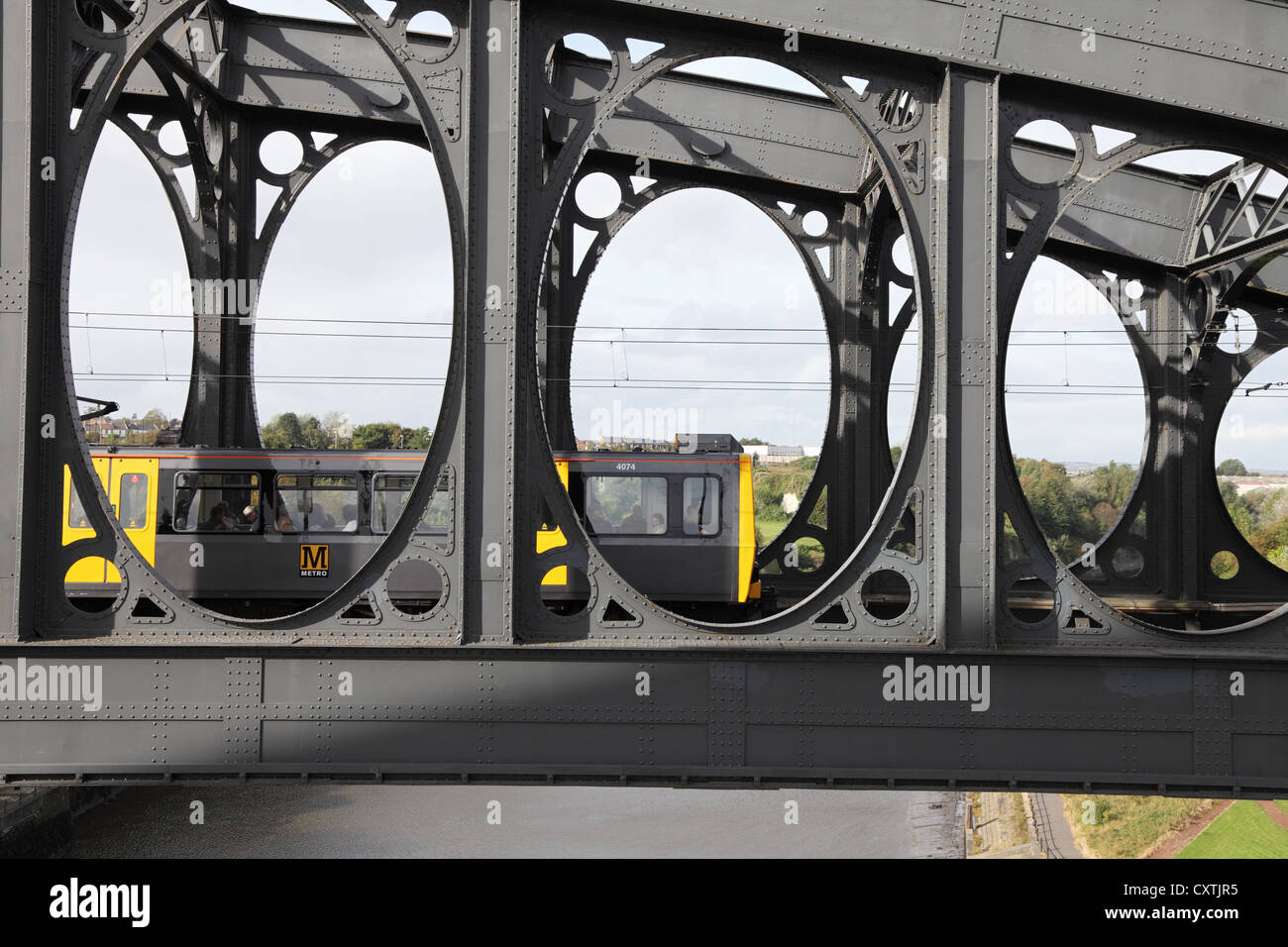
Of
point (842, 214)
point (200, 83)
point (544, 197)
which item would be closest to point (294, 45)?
point (200, 83)

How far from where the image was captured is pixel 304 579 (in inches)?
515

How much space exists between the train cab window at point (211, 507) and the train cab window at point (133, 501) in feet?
0.42

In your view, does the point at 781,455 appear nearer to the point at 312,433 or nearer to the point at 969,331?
the point at 312,433

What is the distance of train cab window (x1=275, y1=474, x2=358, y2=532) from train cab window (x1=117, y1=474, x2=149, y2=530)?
1945 millimetres

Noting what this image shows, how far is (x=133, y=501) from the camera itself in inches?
519

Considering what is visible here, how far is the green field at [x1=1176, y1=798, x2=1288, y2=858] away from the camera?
20594 mm

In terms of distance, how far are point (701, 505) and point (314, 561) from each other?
559 centimetres

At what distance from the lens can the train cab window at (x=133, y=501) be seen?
1314cm

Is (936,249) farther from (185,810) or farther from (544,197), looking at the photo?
(185,810)

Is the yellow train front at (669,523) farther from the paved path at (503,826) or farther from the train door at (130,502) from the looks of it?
the paved path at (503,826)

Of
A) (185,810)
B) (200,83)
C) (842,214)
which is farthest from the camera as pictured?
(185,810)

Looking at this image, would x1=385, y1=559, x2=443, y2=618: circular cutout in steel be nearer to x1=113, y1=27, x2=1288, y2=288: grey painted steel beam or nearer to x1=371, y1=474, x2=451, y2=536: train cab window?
x1=371, y1=474, x2=451, y2=536: train cab window

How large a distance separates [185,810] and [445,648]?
27.7 meters
